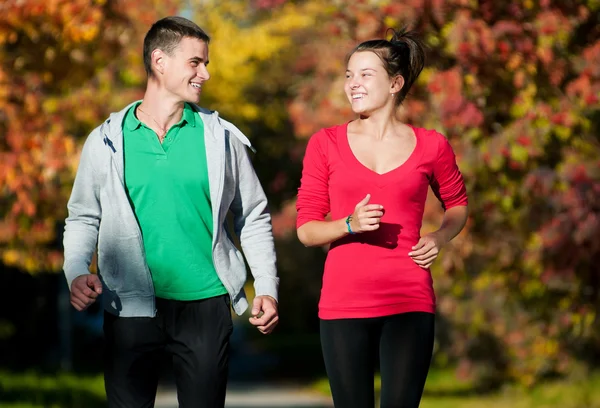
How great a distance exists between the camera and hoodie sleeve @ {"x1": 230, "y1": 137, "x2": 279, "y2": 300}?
5.20 meters

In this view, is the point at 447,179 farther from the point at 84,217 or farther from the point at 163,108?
the point at 84,217

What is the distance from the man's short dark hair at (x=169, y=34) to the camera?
5.11 m

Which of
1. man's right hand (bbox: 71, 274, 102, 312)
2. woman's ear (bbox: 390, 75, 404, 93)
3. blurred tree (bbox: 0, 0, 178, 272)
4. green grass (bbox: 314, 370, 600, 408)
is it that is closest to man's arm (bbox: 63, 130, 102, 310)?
man's right hand (bbox: 71, 274, 102, 312)

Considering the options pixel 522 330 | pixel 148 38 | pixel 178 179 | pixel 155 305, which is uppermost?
pixel 148 38

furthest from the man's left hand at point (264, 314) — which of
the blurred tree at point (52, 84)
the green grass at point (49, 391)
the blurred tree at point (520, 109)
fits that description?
the green grass at point (49, 391)

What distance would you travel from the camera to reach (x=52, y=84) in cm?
1194

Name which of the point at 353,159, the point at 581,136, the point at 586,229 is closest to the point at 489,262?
the point at 581,136

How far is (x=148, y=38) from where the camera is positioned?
17.0ft

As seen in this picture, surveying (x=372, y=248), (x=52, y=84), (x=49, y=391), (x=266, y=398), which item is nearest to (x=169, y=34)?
(x=372, y=248)

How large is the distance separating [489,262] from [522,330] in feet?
9.63

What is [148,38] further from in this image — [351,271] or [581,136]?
[581,136]

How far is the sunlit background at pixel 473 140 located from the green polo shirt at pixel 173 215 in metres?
4.70

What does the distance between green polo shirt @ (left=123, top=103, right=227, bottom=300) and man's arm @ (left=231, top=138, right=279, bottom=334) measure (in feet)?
0.68

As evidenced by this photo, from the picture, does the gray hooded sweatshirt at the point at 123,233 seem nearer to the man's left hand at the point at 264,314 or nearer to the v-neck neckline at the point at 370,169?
the man's left hand at the point at 264,314
